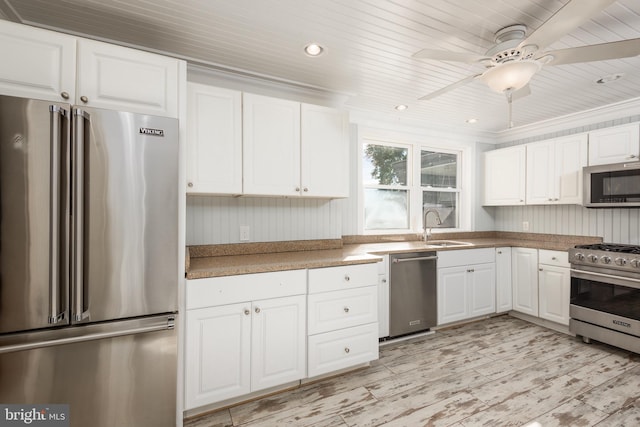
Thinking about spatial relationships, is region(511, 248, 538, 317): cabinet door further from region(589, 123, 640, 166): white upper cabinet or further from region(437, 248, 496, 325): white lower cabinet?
region(589, 123, 640, 166): white upper cabinet

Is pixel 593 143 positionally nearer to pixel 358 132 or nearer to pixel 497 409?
pixel 358 132

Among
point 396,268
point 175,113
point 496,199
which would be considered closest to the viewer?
point 175,113

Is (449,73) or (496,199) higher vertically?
(449,73)

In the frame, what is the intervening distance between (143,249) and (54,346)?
0.55 meters

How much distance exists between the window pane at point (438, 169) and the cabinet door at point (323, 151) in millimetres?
1662

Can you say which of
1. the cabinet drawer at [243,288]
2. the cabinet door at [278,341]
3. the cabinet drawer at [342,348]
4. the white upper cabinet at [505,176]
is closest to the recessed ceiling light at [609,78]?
the white upper cabinet at [505,176]

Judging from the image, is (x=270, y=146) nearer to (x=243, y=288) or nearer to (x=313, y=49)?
(x=313, y=49)

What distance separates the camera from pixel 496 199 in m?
3.98

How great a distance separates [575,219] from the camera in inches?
134

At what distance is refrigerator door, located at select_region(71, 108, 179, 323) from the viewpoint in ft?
4.59

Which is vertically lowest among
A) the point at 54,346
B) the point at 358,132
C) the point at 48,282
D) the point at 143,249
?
the point at 54,346

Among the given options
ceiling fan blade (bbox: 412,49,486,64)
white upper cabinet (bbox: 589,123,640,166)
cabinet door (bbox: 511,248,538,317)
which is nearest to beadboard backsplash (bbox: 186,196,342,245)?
ceiling fan blade (bbox: 412,49,486,64)

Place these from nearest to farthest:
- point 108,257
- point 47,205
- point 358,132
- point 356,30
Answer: point 47,205
point 108,257
point 356,30
point 358,132

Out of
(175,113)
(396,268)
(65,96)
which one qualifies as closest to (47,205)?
(65,96)
